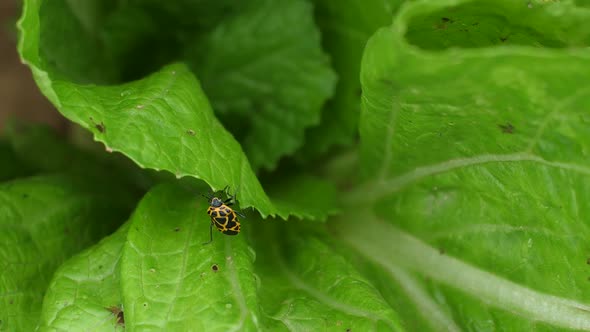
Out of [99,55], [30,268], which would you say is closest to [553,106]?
[30,268]

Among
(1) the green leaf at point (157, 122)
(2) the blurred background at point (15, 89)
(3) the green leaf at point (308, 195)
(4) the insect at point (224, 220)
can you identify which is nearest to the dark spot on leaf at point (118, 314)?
(4) the insect at point (224, 220)

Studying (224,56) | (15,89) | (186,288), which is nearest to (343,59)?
(224,56)

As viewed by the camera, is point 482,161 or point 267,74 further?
point 267,74

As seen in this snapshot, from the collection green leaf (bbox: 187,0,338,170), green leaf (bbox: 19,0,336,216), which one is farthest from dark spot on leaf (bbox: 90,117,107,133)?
green leaf (bbox: 187,0,338,170)

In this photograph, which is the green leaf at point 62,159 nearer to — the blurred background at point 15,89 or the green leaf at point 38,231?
the green leaf at point 38,231

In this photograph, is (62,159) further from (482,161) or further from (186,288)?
(482,161)

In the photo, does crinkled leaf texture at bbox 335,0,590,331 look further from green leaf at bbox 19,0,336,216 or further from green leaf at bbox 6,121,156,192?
green leaf at bbox 6,121,156,192

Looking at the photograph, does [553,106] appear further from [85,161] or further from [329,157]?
[85,161]
